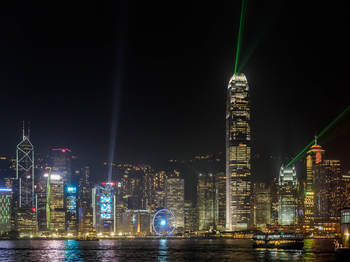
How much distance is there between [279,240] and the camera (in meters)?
141

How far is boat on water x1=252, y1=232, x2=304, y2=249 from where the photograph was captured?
13712 centimetres

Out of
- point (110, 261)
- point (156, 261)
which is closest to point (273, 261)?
point (156, 261)

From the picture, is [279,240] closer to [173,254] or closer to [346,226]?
[173,254]

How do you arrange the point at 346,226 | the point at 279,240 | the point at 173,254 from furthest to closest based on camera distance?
the point at 279,240
the point at 173,254
the point at 346,226

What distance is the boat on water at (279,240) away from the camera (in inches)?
5399

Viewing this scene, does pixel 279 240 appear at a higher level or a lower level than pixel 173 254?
higher

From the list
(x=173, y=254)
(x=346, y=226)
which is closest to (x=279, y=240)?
(x=173, y=254)

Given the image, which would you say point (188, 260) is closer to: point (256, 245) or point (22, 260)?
point (22, 260)

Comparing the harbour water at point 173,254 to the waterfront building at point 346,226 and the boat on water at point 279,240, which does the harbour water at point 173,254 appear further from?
the waterfront building at point 346,226

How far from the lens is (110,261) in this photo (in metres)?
101

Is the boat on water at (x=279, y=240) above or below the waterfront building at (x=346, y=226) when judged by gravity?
below

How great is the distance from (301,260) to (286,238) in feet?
146

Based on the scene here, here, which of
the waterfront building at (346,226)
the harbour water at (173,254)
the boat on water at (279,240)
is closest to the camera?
the waterfront building at (346,226)

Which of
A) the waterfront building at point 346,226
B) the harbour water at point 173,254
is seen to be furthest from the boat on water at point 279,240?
the waterfront building at point 346,226
